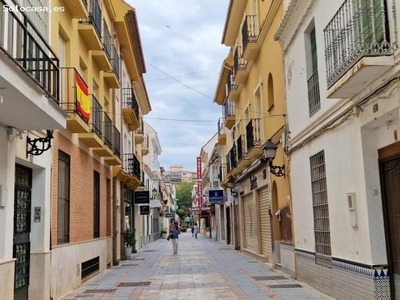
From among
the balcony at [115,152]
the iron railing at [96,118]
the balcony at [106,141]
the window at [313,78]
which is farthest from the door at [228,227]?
the window at [313,78]

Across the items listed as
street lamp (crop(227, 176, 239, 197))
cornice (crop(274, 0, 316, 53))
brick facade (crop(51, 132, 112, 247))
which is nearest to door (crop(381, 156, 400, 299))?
cornice (crop(274, 0, 316, 53))

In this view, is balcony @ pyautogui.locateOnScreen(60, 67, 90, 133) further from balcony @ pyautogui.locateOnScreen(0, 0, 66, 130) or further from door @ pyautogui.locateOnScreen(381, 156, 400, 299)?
door @ pyautogui.locateOnScreen(381, 156, 400, 299)

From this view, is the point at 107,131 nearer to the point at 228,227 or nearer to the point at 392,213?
the point at 392,213

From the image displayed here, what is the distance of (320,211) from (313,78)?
292cm

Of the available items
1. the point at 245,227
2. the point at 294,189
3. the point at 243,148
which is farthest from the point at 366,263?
the point at 245,227

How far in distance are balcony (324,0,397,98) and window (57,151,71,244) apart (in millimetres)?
6718

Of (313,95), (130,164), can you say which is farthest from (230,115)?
(313,95)

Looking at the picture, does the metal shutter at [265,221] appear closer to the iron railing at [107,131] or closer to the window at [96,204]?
the iron railing at [107,131]

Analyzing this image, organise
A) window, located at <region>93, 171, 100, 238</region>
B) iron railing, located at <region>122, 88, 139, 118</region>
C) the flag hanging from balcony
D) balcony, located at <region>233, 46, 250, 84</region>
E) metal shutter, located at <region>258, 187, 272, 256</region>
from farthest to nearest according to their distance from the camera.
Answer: iron railing, located at <region>122, 88, 139, 118</region> → balcony, located at <region>233, 46, 250, 84</region> → metal shutter, located at <region>258, 187, 272, 256</region> → window, located at <region>93, 171, 100, 238</region> → the flag hanging from balcony

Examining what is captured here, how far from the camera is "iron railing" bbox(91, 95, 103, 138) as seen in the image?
1402 cm

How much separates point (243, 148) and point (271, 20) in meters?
6.57

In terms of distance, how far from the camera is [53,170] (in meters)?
10.8

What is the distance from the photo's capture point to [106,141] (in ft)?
52.1

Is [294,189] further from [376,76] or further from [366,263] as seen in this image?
[376,76]
